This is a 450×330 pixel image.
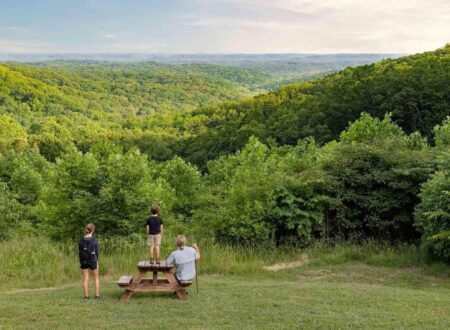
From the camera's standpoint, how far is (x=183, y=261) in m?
11.1

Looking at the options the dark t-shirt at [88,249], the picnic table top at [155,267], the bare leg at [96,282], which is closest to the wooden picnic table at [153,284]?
the picnic table top at [155,267]

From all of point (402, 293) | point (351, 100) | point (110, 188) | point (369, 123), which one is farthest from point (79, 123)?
point (402, 293)

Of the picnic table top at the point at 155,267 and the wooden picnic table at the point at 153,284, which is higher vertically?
the picnic table top at the point at 155,267

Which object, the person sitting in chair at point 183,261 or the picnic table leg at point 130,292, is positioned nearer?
the picnic table leg at point 130,292

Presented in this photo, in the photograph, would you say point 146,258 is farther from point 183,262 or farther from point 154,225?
point 183,262

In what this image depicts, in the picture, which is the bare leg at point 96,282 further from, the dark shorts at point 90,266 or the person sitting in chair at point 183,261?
the person sitting in chair at point 183,261

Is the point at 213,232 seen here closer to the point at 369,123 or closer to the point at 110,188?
the point at 110,188

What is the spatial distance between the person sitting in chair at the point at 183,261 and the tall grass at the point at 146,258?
146 inches

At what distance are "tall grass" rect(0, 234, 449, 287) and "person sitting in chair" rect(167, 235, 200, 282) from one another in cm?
372

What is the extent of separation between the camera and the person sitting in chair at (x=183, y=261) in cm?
1104

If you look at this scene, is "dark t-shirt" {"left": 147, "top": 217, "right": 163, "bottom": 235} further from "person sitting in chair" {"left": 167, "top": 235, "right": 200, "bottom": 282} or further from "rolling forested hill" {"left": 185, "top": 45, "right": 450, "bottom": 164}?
"rolling forested hill" {"left": 185, "top": 45, "right": 450, "bottom": 164}

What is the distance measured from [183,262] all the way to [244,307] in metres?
1.70

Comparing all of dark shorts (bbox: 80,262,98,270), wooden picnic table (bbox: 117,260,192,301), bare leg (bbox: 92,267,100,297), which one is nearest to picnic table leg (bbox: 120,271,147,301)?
wooden picnic table (bbox: 117,260,192,301)

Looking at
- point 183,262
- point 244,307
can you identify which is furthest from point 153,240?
point 244,307
